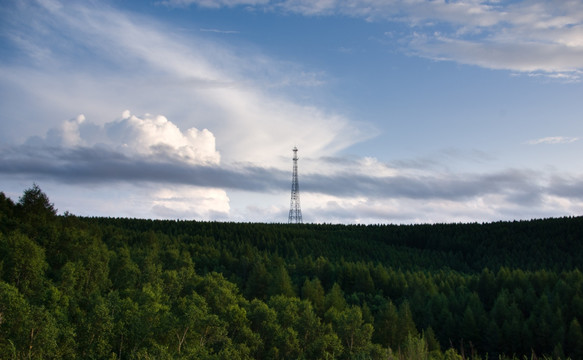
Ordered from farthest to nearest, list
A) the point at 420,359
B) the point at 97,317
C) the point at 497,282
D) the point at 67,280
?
the point at 497,282 → the point at 67,280 → the point at 97,317 → the point at 420,359

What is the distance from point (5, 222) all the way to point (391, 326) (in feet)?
346

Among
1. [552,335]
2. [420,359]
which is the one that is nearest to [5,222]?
[552,335]

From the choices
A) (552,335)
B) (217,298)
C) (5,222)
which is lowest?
(552,335)

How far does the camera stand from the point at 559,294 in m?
162

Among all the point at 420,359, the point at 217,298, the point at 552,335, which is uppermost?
the point at 420,359

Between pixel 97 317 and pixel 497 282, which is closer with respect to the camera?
pixel 97 317

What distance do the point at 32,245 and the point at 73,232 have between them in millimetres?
30193

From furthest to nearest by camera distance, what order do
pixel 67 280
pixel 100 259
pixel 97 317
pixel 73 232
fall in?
1. pixel 73 232
2. pixel 100 259
3. pixel 67 280
4. pixel 97 317

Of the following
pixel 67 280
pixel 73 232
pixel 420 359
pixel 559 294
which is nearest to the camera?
pixel 420 359

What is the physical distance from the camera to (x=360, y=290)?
191750mm

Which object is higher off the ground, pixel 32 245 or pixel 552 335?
pixel 32 245

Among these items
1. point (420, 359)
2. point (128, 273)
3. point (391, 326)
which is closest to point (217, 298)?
point (128, 273)

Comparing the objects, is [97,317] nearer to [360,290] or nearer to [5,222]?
[5,222]

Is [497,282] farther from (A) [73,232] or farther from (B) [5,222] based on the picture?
(B) [5,222]
